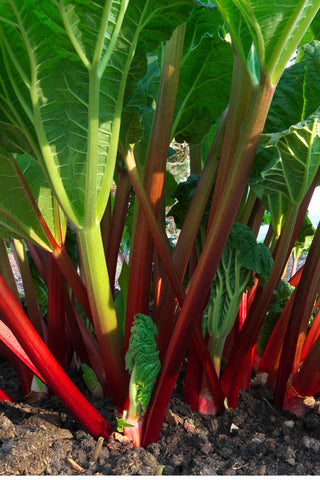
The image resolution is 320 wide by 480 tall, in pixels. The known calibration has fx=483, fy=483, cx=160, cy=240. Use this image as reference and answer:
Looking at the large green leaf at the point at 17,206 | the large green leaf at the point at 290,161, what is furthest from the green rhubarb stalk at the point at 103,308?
the large green leaf at the point at 290,161

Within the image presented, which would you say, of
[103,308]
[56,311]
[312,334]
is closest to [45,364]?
[103,308]

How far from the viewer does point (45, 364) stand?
1.18m

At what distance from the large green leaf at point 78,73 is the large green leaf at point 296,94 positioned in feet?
1.18

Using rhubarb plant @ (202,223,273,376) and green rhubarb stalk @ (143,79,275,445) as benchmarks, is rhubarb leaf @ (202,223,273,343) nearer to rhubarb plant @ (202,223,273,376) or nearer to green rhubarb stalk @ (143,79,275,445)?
rhubarb plant @ (202,223,273,376)

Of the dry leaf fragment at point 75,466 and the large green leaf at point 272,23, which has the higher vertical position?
the large green leaf at point 272,23

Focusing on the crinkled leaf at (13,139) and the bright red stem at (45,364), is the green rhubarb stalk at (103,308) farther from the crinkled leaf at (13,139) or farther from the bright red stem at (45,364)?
the crinkled leaf at (13,139)

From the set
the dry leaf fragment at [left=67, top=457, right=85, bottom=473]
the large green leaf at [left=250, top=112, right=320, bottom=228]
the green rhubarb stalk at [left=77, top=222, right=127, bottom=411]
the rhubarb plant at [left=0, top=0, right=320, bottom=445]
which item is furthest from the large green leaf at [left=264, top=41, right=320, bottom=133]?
the dry leaf fragment at [left=67, top=457, right=85, bottom=473]

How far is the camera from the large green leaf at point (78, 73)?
915mm

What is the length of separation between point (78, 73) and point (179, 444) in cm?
92

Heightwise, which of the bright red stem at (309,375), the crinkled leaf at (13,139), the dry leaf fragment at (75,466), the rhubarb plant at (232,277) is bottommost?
the dry leaf fragment at (75,466)

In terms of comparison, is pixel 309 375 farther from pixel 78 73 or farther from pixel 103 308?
pixel 78 73

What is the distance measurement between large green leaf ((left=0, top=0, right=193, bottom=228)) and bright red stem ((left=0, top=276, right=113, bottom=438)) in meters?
0.28

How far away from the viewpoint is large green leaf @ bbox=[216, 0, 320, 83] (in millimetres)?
855

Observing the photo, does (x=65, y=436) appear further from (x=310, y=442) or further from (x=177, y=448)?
(x=310, y=442)
